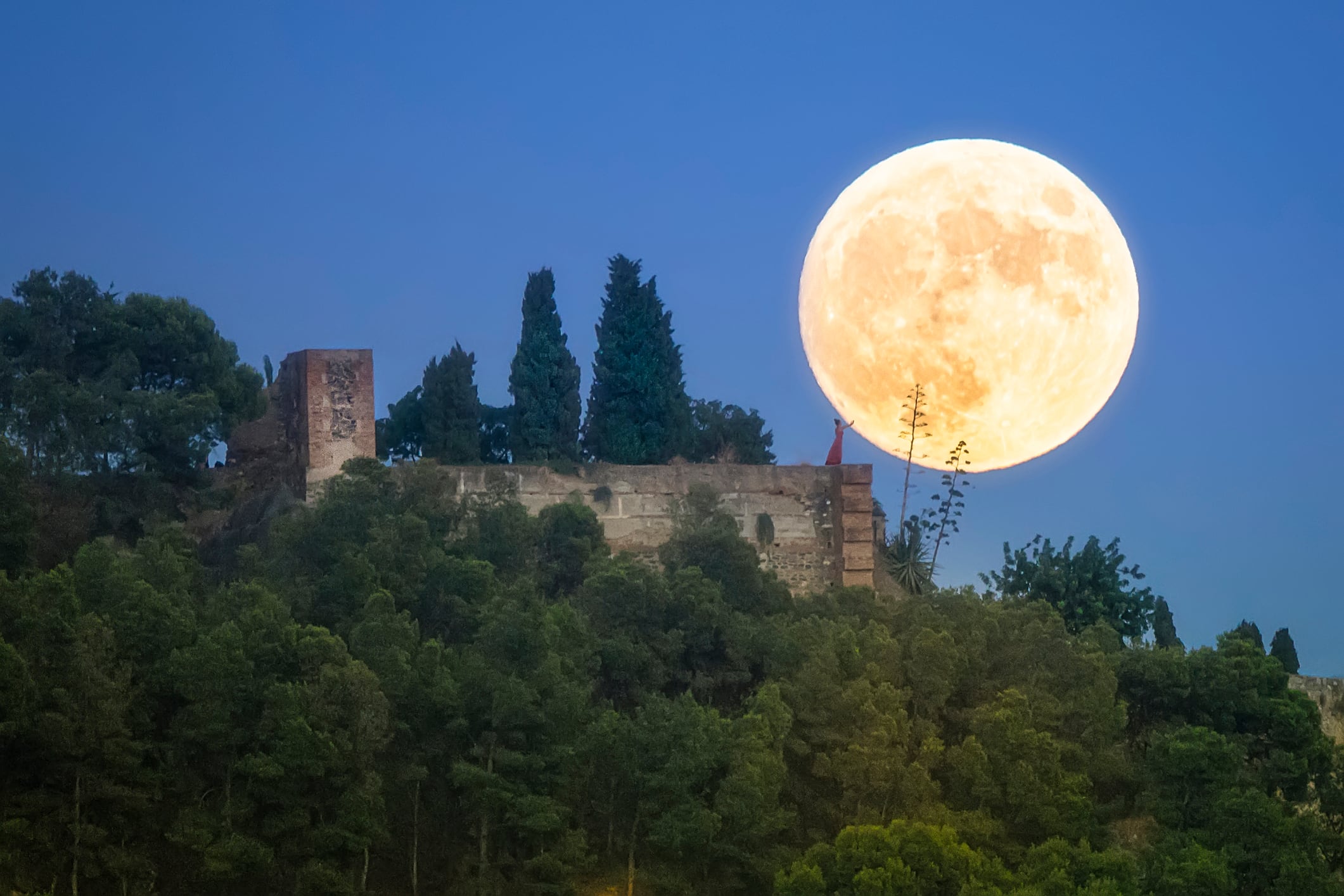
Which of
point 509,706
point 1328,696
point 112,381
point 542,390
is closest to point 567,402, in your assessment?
point 542,390

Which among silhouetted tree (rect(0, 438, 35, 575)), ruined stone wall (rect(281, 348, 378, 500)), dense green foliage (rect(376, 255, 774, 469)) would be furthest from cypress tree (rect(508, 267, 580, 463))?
silhouetted tree (rect(0, 438, 35, 575))

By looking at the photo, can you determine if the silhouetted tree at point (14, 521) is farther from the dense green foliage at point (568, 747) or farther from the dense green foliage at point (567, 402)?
the dense green foliage at point (567, 402)

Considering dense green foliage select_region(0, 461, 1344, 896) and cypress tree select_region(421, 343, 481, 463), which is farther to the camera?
cypress tree select_region(421, 343, 481, 463)

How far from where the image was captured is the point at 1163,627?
35438 mm

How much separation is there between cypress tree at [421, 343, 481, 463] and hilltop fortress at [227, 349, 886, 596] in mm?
1140

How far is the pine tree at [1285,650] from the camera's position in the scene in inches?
1416

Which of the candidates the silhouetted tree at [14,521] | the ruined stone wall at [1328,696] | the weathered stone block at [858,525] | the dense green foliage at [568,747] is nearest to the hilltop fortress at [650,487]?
the weathered stone block at [858,525]

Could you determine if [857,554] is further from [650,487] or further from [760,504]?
[650,487]

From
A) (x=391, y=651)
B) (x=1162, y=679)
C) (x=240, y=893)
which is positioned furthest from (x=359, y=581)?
(x=1162, y=679)

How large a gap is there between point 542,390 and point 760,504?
3434 millimetres

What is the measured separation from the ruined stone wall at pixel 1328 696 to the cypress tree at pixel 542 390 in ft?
34.6

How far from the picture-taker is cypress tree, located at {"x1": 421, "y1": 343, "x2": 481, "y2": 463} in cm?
3344

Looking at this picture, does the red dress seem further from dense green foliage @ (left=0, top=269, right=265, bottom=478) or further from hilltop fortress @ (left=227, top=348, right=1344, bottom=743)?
dense green foliage @ (left=0, top=269, right=265, bottom=478)

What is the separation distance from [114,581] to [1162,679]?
42.0ft
